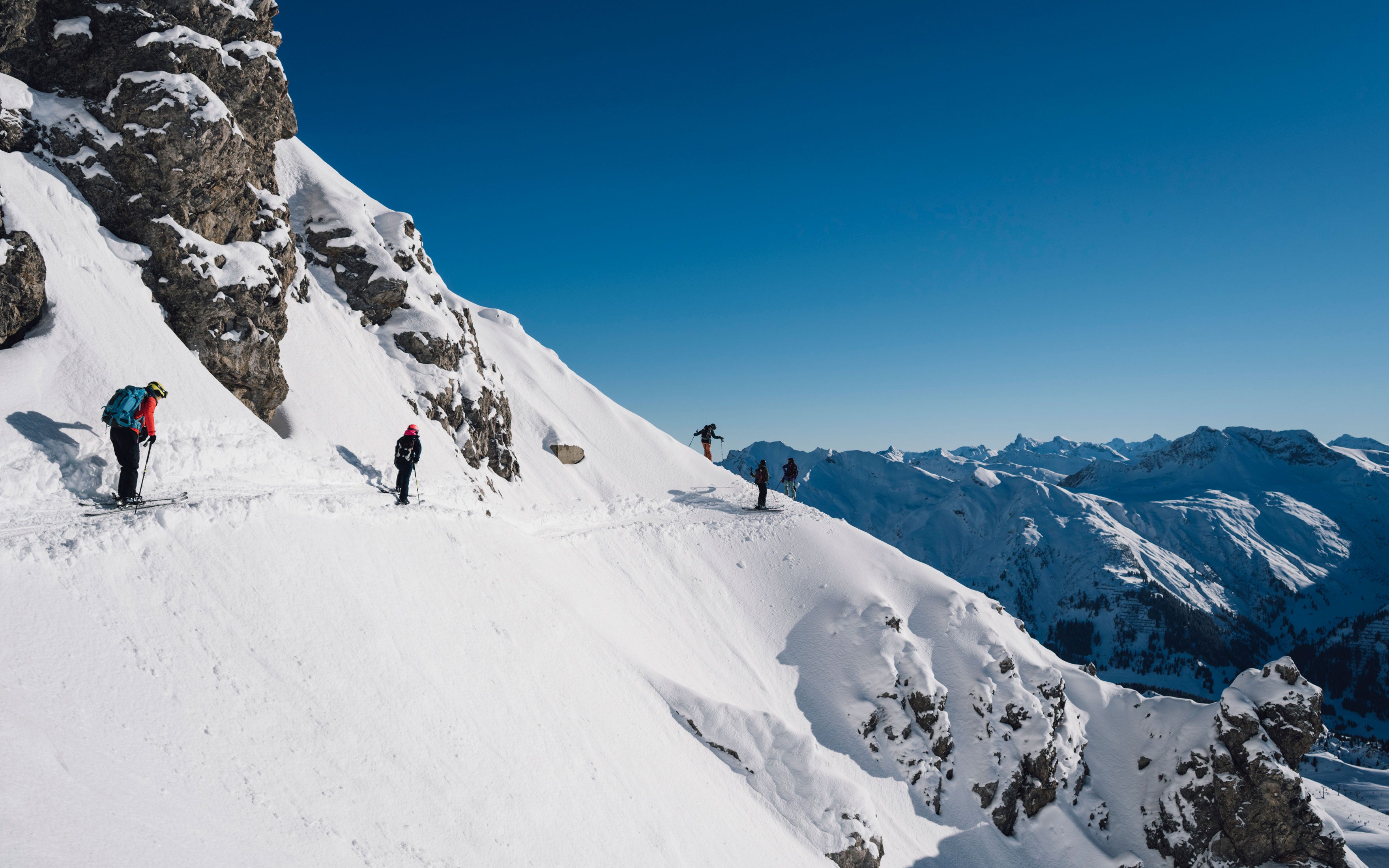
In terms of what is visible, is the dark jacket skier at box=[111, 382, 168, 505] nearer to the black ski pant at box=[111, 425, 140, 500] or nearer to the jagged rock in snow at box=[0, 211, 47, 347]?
the black ski pant at box=[111, 425, 140, 500]

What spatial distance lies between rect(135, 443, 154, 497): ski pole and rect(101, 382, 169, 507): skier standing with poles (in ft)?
0.15

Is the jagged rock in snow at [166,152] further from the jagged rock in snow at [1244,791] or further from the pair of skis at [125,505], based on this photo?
the jagged rock in snow at [1244,791]

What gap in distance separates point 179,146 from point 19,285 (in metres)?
9.54

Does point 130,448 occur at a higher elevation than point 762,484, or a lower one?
lower

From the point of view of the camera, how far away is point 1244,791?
35.2 meters

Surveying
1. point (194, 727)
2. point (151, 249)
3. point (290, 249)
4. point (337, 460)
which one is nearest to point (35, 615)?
point (194, 727)

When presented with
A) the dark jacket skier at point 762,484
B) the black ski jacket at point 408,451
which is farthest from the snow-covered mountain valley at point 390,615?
the black ski jacket at point 408,451

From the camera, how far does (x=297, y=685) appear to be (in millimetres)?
11984

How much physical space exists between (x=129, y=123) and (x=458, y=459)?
17.9 meters

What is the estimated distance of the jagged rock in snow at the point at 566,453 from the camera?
1768 inches

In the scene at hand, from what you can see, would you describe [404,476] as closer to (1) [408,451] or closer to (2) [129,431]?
(1) [408,451]

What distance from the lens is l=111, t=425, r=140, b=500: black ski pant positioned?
13.9 metres

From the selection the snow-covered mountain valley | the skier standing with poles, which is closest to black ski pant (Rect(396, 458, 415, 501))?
the snow-covered mountain valley

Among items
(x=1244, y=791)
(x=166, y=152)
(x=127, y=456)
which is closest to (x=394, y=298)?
(x=166, y=152)
